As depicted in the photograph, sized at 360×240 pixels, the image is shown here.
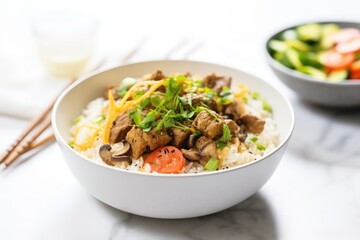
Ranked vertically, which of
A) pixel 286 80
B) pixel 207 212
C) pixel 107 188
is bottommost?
pixel 286 80

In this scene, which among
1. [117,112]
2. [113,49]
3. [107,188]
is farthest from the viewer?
[113,49]

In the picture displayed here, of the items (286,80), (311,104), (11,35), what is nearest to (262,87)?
(286,80)

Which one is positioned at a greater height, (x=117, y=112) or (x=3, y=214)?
(x=117, y=112)

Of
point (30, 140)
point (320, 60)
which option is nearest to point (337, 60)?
point (320, 60)

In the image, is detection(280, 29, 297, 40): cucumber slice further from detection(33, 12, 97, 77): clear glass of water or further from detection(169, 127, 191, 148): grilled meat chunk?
detection(169, 127, 191, 148): grilled meat chunk

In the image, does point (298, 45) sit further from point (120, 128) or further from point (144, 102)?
point (120, 128)

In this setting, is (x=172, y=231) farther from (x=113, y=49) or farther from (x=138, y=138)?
(x=113, y=49)
